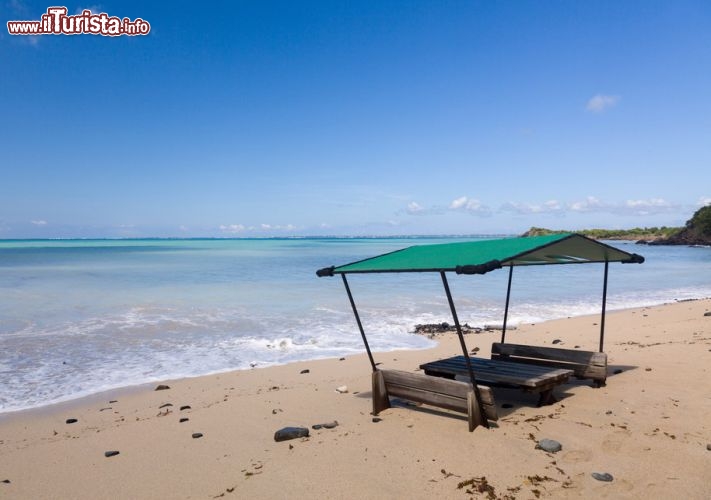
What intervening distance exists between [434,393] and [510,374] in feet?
4.53

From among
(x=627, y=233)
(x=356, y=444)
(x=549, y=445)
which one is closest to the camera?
(x=549, y=445)

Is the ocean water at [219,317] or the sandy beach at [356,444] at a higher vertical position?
the sandy beach at [356,444]

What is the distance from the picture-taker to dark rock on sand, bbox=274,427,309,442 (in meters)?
6.71

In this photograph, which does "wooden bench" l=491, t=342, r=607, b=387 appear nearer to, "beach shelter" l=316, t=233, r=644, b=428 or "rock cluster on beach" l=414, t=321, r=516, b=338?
"beach shelter" l=316, t=233, r=644, b=428

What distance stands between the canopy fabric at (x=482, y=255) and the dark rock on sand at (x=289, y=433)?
240 cm

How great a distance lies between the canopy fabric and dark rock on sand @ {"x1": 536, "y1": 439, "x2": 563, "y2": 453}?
7.15 ft

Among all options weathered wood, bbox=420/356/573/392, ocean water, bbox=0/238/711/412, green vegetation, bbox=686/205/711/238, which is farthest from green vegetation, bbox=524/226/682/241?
weathered wood, bbox=420/356/573/392

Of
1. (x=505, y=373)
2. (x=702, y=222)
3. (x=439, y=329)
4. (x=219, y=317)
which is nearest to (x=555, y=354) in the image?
(x=505, y=373)

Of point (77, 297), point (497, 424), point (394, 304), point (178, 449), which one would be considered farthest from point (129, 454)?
point (77, 297)

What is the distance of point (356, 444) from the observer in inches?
252

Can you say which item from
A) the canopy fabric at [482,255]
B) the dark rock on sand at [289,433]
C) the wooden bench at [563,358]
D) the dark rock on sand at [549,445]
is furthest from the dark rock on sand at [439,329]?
the dark rock on sand at [549,445]

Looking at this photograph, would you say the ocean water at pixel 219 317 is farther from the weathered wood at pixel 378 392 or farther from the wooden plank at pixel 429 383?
the wooden plank at pixel 429 383

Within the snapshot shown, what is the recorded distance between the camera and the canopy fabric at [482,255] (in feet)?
20.5

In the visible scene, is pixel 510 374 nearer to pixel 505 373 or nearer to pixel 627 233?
pixel 505 373
